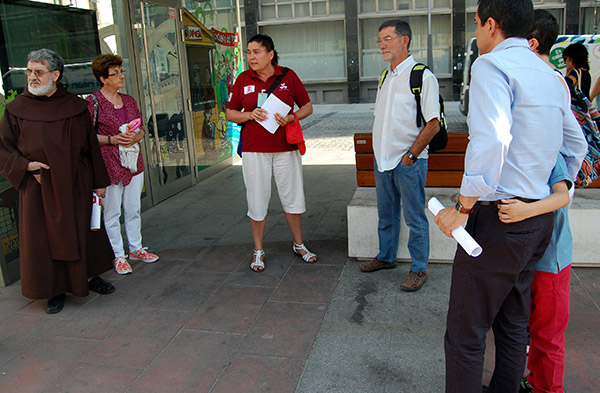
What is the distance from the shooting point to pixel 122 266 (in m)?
4.44

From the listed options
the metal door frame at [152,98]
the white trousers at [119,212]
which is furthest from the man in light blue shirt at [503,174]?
the metal door frame at [152,98]

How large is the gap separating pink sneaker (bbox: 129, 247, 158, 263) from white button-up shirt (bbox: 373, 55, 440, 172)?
2.20 m

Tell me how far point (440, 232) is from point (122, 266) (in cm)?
261

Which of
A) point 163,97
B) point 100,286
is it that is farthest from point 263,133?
point 163,97

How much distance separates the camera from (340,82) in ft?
74.2

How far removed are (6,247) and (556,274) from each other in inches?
157

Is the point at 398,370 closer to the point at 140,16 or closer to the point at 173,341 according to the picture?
the point at 173,341

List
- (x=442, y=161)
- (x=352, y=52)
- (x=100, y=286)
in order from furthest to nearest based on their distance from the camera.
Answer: (x=352, y=52) → (x=442, y=161) → (x=100, y=286)

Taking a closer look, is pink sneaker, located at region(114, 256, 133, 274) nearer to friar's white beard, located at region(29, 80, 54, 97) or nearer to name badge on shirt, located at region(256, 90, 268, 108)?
friar's white beard, located at region(29, 80, 54, 97)

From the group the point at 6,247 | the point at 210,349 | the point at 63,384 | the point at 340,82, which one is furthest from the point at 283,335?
the point at 340,82

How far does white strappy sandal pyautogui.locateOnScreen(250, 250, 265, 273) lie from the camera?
436 centimetres

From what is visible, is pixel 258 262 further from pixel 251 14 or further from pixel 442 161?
pixel 251 14

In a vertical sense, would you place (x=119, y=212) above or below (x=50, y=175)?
below

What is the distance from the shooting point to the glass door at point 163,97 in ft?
21.3
